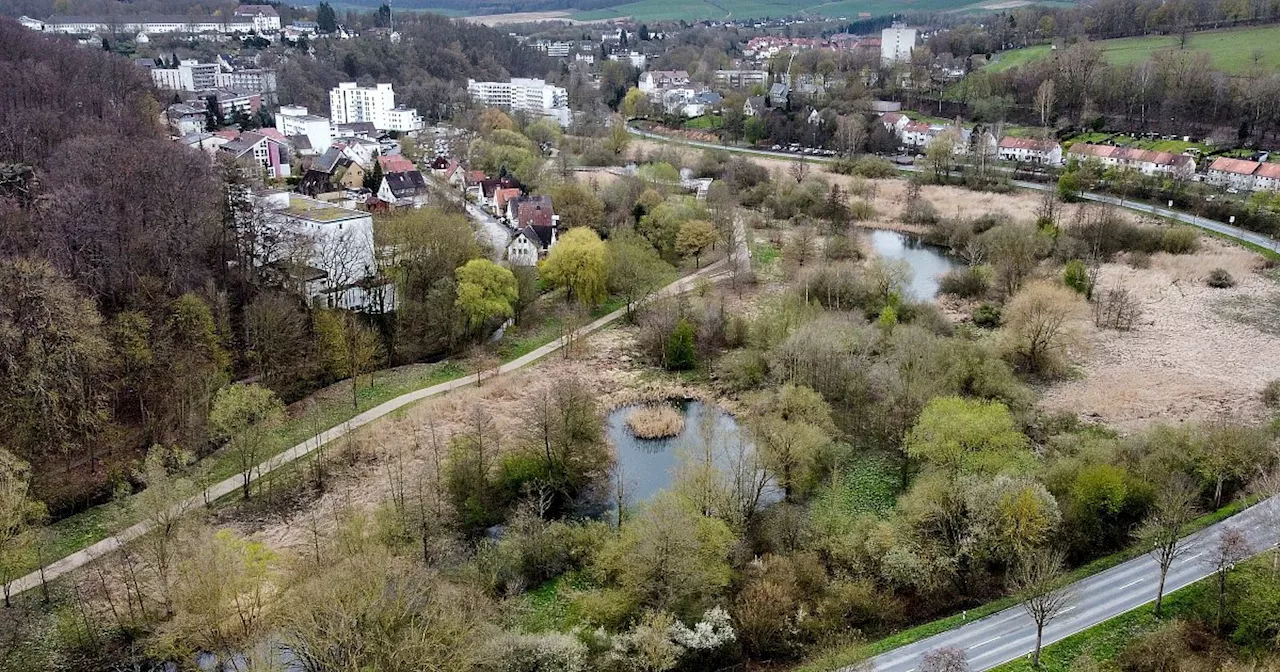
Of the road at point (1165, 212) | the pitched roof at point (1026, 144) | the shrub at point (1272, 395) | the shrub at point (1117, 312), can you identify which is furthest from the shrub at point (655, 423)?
the pitched roof at point (1026, 144)

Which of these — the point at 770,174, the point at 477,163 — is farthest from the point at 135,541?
the point at 770,174

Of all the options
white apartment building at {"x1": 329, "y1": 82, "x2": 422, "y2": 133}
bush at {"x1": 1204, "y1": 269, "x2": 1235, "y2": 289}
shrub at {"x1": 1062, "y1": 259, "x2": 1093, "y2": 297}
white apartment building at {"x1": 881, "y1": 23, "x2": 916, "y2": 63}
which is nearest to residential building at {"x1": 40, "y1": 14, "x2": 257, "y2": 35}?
white apartment building at {"x1": 329, "y1": 82, "x2": 422, "y2": 133}

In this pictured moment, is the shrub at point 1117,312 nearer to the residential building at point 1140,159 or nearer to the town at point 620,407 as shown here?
the town at point 620,407

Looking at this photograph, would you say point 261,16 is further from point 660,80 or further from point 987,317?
point 987,317

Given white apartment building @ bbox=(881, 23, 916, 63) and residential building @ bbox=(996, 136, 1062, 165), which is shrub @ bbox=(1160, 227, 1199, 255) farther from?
white apartment building @ bbox=(881, 23, 916, 63)

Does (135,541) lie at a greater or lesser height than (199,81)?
lesser

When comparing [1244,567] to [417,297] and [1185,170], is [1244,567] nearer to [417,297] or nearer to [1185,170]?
[417,297]
